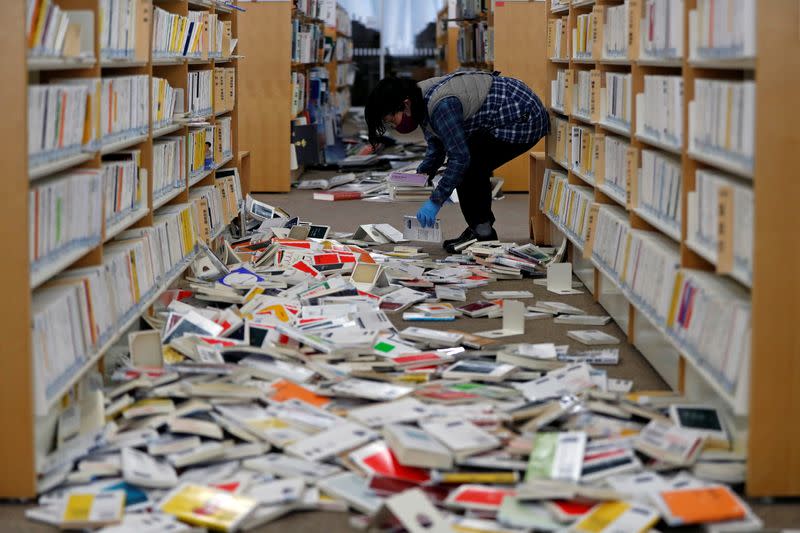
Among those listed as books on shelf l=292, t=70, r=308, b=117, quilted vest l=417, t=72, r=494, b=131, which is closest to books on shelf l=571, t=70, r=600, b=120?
quilted vest l=417, t=72, r=494, b=131

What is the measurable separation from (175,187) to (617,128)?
2061 mm

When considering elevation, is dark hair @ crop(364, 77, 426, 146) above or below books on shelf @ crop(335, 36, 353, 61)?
below

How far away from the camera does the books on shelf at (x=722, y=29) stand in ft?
9.25

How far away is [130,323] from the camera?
151 inches

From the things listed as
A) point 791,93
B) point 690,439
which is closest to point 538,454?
point 690,439

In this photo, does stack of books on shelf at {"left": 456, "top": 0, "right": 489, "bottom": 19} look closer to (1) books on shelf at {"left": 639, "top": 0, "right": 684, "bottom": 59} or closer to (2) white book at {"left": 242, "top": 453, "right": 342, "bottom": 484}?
(1) books on shelf at {"left": 639, "top": 0, "right": 684, "bottom": 59}

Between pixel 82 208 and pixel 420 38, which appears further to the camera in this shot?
pixel 420 38

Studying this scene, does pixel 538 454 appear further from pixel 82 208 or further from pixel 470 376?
pixel 82 208

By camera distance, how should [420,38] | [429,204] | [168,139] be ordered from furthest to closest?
1. [420,38]
2. [429,204]
3. [168,139]

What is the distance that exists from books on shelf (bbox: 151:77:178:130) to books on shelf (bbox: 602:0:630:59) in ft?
6.48

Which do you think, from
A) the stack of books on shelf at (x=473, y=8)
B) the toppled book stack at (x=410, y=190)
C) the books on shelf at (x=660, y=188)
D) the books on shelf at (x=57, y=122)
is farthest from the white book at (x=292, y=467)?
the stack of books on shelf at (x=473, y=8)

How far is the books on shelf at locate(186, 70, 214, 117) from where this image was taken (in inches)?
215

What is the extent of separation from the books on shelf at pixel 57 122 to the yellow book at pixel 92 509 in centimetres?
88

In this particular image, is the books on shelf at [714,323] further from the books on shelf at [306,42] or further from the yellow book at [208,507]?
the books on shelf at [306,42]
